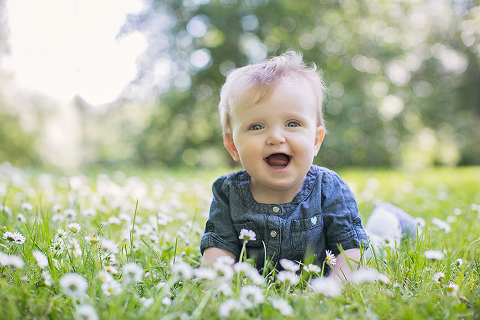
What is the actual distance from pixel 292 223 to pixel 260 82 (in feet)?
2.50

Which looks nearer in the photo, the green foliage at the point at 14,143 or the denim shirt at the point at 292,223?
the denim shirt at the point at 292,223

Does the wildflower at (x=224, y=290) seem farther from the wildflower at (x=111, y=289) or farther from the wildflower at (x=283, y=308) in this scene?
the wildflower at (x=111, y=289)

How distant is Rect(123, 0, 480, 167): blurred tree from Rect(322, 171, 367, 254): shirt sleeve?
1108 centimetres

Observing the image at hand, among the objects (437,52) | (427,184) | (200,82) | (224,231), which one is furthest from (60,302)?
(437,52)

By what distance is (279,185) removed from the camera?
6.05 feet

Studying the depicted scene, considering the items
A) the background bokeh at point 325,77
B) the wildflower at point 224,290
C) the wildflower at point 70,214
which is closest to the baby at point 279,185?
the wildflower at point 224,290

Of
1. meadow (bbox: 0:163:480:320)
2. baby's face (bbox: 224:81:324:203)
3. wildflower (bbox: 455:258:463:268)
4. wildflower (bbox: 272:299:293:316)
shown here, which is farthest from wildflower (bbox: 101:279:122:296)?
wildflower (bbox: 455:258:463:268)

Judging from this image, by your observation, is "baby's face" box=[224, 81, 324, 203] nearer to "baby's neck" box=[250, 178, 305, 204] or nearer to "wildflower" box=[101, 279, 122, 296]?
"baby's neck" box=[250, 178, 305, 204]

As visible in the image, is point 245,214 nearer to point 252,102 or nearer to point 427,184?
point 252,102

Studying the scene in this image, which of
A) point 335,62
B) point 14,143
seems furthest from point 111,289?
point 14,143

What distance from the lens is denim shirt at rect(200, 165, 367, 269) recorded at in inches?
75.1

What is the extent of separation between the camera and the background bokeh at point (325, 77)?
13.9 m

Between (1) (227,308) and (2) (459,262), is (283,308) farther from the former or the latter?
(2) (459,262)

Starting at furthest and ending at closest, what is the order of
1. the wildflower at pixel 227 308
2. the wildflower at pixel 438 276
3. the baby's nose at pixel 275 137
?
the baby's nose at pixel 275 137, the wildflower at pixel 438 276, the wildflower at pixel 227 308
